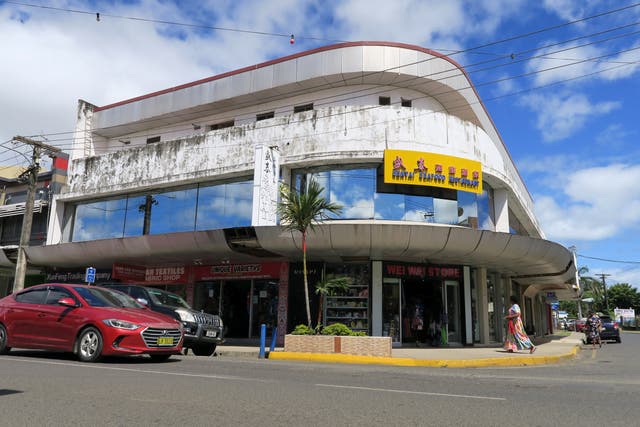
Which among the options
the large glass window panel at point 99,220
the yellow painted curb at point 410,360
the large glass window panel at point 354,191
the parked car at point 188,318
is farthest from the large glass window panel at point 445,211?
the large glass window panel at point 99,220

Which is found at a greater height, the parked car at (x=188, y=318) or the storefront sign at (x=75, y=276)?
the storefront sign at (x=75, y=276)

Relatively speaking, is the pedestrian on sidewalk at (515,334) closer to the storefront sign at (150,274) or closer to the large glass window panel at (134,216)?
the storefront sign at (150,274)

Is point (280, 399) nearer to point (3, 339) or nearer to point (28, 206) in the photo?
point (3, 339)

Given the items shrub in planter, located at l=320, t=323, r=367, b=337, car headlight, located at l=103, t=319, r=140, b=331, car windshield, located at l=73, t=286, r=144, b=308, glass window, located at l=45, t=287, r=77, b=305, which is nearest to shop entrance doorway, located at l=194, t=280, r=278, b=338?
shrub in planter, located at l=320, t=323, r=367, b=337

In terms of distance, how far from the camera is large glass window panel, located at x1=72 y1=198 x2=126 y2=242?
24.0m

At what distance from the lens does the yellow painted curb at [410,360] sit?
1297 centimetres

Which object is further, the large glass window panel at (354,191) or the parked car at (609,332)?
the parked car at (609,332)

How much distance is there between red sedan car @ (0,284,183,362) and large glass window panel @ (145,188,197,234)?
11.1 meters

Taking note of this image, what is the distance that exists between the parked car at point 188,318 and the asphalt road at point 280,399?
3476 millimetres

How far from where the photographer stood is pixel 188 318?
1264 cm

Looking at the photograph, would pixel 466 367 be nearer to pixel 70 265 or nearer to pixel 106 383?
pixel 106 383

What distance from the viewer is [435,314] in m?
20.2

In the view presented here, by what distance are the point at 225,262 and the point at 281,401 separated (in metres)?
15.9

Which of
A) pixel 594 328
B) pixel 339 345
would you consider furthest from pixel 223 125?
pixel 594 328
